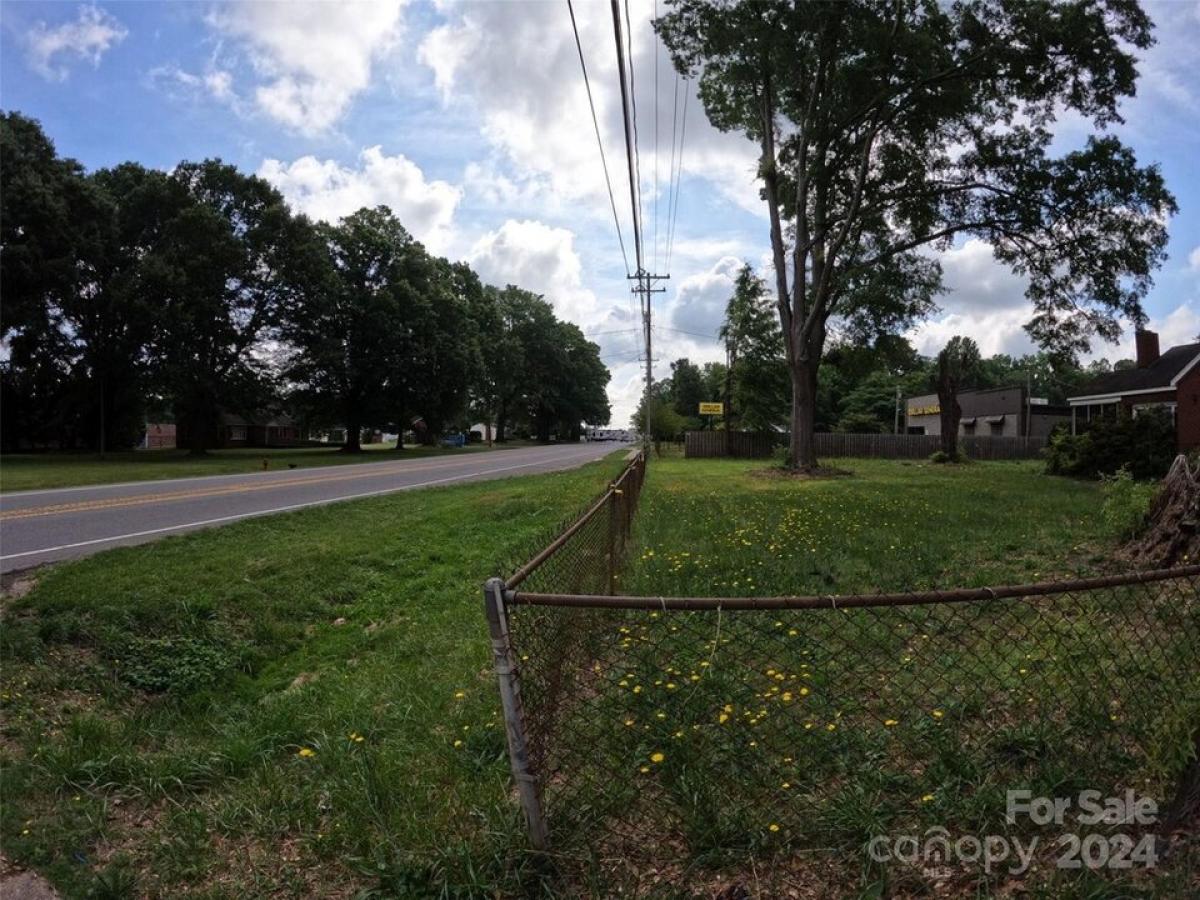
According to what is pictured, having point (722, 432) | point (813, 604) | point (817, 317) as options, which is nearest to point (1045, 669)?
point (813, 604)

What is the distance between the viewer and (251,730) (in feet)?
14.4

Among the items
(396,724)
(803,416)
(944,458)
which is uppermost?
(803,416)

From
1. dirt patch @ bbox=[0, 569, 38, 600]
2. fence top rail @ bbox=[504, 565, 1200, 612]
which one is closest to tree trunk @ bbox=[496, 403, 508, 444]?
dirt patch @ bbox=[0, 569, 38, 600]

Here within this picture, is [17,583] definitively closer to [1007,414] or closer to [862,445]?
[862,445]

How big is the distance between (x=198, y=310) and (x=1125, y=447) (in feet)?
116

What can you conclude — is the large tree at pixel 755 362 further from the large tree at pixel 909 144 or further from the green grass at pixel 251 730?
the green grass at pixel 251 730

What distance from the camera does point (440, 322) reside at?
168 feet

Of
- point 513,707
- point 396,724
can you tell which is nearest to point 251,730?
point 396,724

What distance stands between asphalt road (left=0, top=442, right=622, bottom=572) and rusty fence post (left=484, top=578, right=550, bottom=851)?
7.58 meters

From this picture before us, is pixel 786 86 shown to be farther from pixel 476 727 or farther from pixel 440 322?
pixel 440 322

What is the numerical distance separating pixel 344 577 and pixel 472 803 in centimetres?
569

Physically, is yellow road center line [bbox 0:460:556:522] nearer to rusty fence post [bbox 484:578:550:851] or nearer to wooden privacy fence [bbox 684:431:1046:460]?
rusty fence post [bbox 484:578:550:851]

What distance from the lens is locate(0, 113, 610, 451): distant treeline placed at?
32.0 meters

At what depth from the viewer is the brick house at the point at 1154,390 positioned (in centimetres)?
2880
